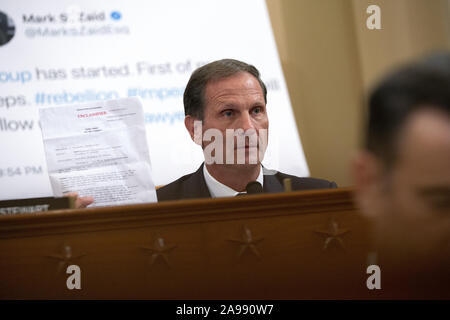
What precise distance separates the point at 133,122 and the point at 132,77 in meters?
0.50

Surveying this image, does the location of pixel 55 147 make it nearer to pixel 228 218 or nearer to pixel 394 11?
pixel 228 218

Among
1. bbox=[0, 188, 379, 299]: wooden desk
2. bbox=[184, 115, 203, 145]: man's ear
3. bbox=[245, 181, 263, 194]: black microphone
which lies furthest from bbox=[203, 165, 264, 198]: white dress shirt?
bbox=[0, 188, 379, 299]: wooden desk

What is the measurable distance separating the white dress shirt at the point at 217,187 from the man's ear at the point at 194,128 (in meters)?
0.20

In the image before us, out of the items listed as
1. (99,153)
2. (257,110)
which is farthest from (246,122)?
(99,153)

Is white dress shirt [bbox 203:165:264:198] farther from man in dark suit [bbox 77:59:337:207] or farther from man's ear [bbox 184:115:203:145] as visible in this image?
man's ear [bbox 184:115:203:145]

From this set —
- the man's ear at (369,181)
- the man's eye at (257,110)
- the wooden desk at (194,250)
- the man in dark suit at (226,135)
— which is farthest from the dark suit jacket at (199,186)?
the man's ear at (369,181)

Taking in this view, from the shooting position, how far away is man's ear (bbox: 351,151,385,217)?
0.49m

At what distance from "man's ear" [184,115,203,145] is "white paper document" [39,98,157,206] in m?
0.30

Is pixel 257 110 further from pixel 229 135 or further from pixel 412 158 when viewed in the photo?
pixel 412 158

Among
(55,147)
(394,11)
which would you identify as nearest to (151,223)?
(55,147)
